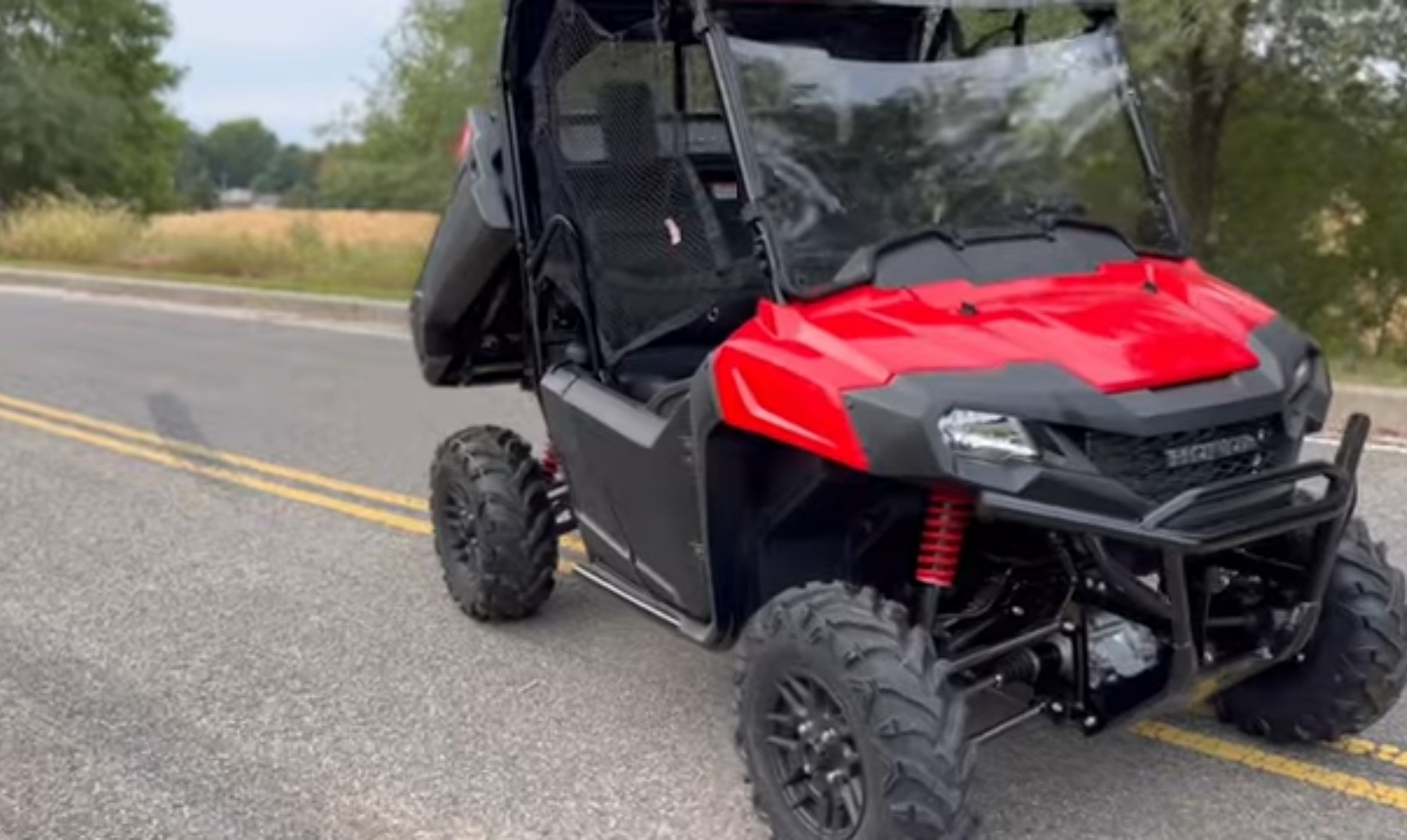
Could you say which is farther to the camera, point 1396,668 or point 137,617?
point 137,617

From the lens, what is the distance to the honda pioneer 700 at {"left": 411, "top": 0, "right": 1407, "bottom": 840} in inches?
125

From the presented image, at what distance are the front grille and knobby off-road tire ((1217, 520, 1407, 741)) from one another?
638mm

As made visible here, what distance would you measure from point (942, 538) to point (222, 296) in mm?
15159

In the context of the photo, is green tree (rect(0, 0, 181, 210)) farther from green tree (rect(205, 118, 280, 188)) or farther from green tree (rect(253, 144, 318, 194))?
green tree (rect(205, 118, 280, 188))

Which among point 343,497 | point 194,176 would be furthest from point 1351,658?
point 194,176

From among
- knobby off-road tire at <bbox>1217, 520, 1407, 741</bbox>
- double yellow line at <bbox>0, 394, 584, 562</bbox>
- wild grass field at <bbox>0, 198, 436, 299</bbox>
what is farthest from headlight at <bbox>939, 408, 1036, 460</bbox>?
wild grass field at <bbox>0, 198, 436, 299</bbox>

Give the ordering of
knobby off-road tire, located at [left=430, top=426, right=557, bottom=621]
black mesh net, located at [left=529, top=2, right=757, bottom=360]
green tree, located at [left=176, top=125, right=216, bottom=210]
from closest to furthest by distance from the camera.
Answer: black mesh net, located at [left=529, top=2, right=757, bottom=360]
knobby off-road tire, located at [left=430, top=426, right=557, bottom=621]
green tree, located at [left=176, top=125, right=216, bottom=210]

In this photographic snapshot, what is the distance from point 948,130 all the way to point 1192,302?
2.57ft

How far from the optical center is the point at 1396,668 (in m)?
3.81

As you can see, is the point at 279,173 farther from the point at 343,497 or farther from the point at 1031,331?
the point at 1031,331

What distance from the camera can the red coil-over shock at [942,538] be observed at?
11.1 ft

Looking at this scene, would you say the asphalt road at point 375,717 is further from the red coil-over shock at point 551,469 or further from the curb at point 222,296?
the curb at point 222,296

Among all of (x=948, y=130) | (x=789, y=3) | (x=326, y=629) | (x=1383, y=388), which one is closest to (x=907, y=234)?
(x=948, y=130)

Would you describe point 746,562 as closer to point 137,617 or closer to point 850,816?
point 850,816
